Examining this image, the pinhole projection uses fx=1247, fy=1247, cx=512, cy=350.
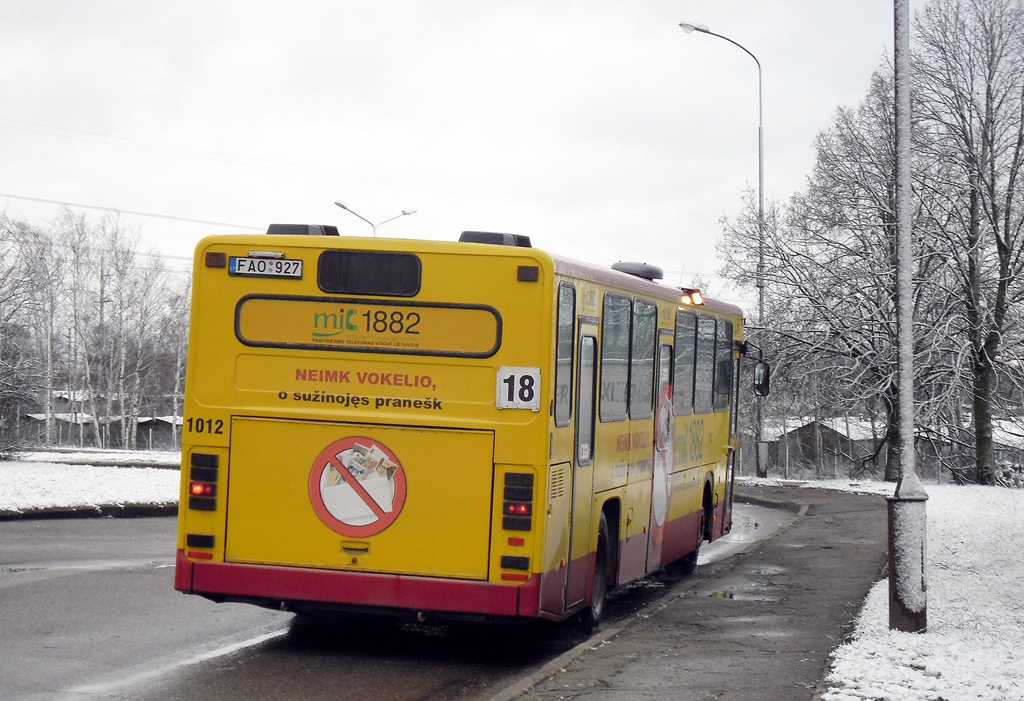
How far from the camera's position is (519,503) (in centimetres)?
839

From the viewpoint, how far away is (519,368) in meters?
8.49

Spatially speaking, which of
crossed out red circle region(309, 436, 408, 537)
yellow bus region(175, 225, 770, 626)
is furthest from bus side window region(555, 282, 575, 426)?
crossed out red circle region(309, 436, 408, 537)

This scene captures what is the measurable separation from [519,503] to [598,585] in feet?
7.81

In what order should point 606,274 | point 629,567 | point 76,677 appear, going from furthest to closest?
point 629,567 → point 606,274 → point 76,677

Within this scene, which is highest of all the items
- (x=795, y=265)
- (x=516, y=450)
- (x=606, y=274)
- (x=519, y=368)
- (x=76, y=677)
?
(x=795, y=265)

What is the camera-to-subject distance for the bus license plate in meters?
8.75

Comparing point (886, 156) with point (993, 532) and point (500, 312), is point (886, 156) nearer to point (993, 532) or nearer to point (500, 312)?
point (993, 532)

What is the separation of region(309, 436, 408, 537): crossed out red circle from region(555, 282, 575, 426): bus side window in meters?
1.19

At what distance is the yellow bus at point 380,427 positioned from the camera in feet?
27.6

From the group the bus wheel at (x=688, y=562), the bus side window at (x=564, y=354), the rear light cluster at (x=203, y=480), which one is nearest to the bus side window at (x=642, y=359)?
the bus side window at (x=564, y=354)

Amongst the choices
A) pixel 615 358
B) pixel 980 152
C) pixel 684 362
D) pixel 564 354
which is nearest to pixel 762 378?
pixel 684 362

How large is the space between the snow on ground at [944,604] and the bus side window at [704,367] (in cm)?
288

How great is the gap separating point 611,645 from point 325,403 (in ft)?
9.23

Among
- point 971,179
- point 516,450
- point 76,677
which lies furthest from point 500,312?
point 971,179
